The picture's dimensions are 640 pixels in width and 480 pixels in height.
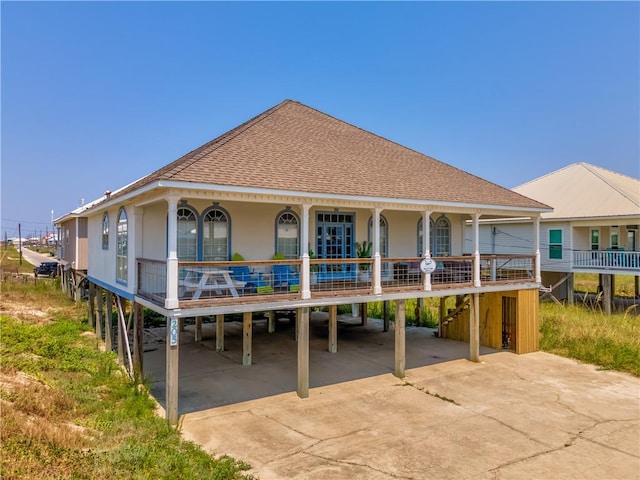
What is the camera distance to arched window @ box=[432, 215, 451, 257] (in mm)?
17562

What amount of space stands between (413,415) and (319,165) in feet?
23.4

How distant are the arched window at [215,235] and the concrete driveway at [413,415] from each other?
361 cm

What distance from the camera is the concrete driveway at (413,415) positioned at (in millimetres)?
8070

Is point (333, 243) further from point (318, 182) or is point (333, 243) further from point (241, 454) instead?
point (241, 454)

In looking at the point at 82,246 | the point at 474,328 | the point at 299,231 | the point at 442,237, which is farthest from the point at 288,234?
the point at 82,246

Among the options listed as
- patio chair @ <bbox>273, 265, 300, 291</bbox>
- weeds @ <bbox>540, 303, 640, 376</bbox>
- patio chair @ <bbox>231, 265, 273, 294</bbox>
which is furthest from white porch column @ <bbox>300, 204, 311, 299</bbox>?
weeds @ <bbox>540, 303, 640, 376</bbox>

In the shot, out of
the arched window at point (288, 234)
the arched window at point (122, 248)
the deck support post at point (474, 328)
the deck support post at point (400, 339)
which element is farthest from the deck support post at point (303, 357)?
the deck support post at point (474, 328)

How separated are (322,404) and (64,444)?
5.63 metres

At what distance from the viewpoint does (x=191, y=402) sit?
11.1m

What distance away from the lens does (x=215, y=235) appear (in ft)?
41.9

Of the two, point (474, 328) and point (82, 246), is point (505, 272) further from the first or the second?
point (82, 246)

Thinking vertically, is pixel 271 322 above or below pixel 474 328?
below

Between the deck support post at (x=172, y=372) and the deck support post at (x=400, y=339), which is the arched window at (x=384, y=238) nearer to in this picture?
the deck support post at (x=400, y=339)

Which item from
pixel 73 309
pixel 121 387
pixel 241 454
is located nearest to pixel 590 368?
pixel 241 454
